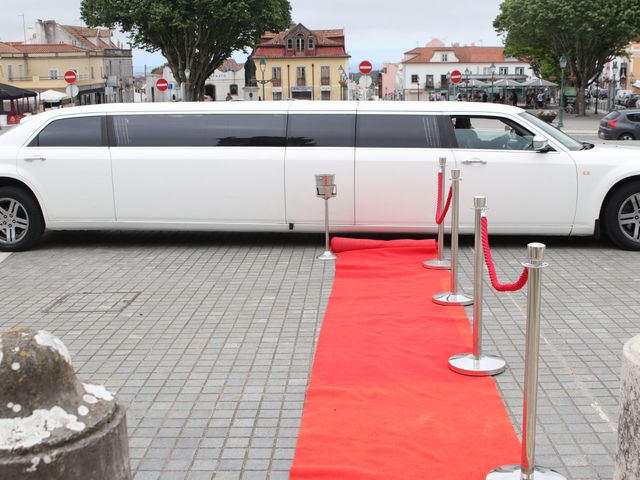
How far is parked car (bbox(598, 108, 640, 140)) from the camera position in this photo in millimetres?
30641

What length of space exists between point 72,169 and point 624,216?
6.44 m

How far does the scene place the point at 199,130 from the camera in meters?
9.73

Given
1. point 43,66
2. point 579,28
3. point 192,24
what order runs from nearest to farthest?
point 192,24 → point 579,28 → point 43,66

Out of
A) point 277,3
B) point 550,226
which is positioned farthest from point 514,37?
point 550,226

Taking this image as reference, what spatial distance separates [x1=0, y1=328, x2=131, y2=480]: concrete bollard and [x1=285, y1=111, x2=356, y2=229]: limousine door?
266 inches

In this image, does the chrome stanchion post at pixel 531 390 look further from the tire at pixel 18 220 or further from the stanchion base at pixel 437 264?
the tire at pixel 18 220

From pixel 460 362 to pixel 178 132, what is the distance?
537cm

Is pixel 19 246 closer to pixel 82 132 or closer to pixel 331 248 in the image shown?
pixel 82 132

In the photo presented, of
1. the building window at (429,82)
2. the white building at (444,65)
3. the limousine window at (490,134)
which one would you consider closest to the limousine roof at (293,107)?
the limousine window at (490,134)

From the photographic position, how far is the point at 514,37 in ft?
189

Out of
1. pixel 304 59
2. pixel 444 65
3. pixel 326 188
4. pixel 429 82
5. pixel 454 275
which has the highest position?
pixel 304 59

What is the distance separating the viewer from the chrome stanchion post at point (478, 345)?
5410 millimetres

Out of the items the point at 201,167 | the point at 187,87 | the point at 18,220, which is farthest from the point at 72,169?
the point at 187,87

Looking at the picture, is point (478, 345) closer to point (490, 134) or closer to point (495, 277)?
point (495, 277)
